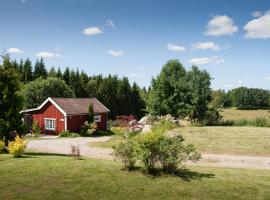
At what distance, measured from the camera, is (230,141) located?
93.0 feet

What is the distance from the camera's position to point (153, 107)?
1945 inches

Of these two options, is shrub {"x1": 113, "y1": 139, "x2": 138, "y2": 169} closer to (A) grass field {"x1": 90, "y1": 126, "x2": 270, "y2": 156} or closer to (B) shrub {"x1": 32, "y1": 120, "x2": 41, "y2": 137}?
(A) grass field {"x1": 90, "y1": 126, "x2": 270, "y2": 156}

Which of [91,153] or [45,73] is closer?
[91,153]

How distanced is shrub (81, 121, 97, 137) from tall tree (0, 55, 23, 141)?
1946 centimetres

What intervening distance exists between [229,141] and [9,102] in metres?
17.8

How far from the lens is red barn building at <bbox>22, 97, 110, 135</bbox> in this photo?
134ft

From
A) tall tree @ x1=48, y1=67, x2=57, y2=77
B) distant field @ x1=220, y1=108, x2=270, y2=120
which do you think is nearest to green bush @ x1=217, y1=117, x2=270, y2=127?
distant field @ x1=220, y1=108, x2=270, y2=120

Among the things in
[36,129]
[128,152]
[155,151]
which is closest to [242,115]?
[36,129]

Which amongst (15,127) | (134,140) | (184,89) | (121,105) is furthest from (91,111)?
(121,105)

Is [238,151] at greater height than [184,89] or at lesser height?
lesser

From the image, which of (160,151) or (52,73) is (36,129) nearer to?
(160,151)

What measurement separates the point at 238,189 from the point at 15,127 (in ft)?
50.3

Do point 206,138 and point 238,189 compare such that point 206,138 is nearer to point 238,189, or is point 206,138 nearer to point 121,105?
point 238,189

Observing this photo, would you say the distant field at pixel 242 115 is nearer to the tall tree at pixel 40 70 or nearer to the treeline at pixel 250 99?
the treeline at pixel 250 99
